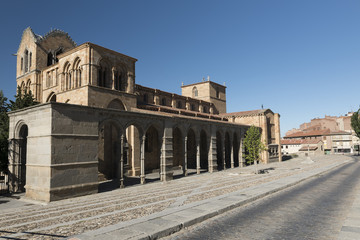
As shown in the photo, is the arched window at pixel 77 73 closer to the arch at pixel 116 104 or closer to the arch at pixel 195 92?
the arch at pixel 116 104

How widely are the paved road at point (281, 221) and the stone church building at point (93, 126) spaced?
435 inches

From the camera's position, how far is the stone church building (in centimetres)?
1617

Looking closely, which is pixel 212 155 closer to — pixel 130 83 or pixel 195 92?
pixel 130 83

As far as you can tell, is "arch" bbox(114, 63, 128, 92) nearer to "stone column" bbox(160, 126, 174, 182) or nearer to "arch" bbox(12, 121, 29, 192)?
"stone column" bbox(160, 126, 174, 182)

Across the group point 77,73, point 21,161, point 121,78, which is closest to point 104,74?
point 121,78

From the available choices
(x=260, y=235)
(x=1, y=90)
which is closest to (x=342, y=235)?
(x=260, y=235)

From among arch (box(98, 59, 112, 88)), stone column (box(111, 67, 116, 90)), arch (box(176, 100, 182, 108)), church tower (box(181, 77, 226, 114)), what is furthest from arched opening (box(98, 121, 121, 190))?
church tower (box(181, 77, 226, 114))

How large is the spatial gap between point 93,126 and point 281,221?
1380 cm

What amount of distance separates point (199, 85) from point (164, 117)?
29891 millimetres

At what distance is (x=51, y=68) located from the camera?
105ft

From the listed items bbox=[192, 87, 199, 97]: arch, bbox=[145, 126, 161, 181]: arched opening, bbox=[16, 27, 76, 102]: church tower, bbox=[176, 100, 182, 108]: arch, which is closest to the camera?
bbox=[145, 126, 161, 181]: arched opening

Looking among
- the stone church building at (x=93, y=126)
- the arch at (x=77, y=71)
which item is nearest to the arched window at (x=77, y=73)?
the arch at (x=77, y=71)

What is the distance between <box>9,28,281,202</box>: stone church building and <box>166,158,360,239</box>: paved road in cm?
1104

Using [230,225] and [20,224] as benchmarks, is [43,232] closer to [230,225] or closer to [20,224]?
[20,224]
